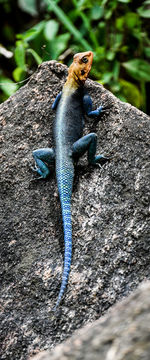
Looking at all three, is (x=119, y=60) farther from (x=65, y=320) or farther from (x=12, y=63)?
(x=65, y=320)

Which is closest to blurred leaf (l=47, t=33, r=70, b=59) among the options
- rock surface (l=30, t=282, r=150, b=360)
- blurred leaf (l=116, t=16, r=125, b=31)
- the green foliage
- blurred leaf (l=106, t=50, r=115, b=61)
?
the green foliage

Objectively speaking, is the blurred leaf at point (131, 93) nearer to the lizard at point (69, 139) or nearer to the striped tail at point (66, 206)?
the lizard at point (69, 139)

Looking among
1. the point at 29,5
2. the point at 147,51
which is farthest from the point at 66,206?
the point at 29,5

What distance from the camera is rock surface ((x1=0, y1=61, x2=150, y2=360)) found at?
81.8 inches

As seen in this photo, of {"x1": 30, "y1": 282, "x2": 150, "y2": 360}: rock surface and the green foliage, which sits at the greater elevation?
the green foliage

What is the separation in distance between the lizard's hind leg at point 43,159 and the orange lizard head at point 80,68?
1.78 feet

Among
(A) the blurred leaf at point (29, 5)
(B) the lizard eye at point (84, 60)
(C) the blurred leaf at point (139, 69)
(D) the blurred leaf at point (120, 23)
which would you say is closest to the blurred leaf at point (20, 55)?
(B) the lizard eye at point (84, 60)

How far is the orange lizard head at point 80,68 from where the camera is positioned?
108 inches

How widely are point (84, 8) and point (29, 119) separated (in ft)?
6.67

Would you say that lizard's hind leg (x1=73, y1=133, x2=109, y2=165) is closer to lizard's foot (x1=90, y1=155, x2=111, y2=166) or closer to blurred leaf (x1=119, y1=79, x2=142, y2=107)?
lizard's foot (x1=90, y1=155, x2=111, y2=166)

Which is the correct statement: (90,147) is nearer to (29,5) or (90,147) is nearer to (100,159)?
(100,159)

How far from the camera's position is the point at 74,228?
2.28 metres

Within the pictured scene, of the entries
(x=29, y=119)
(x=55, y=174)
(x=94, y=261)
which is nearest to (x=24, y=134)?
(x=29, y=119)

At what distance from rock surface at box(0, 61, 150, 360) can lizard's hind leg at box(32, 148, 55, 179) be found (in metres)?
0.06
